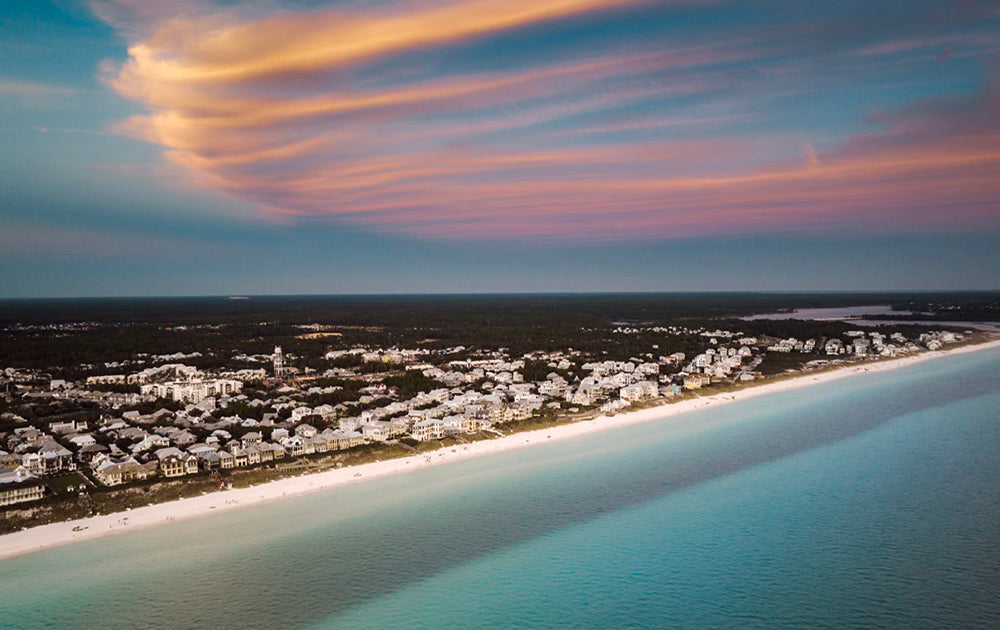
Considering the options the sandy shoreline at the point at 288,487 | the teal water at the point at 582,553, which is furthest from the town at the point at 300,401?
the teal water at the point at 582,553

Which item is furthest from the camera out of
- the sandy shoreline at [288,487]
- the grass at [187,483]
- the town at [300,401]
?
the town at [300,401]

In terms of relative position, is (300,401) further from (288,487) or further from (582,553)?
(582,553)

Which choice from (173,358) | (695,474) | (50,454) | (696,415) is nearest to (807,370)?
(696,415)

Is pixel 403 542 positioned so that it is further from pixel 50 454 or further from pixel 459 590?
pixel 50 454

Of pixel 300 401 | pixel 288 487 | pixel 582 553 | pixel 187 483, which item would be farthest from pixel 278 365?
pixel 582 553

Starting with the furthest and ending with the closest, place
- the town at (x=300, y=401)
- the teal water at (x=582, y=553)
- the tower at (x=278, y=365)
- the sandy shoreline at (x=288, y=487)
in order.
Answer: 1. the tower at (x=278, y=365)
2. the town at (x=300, y=401)
3. the sandy shoreline at (x=288, y=487)
4. the teal water at (x=582, y=553)

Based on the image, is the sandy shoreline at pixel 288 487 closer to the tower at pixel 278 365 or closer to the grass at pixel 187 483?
the grass at pixel 187 483
